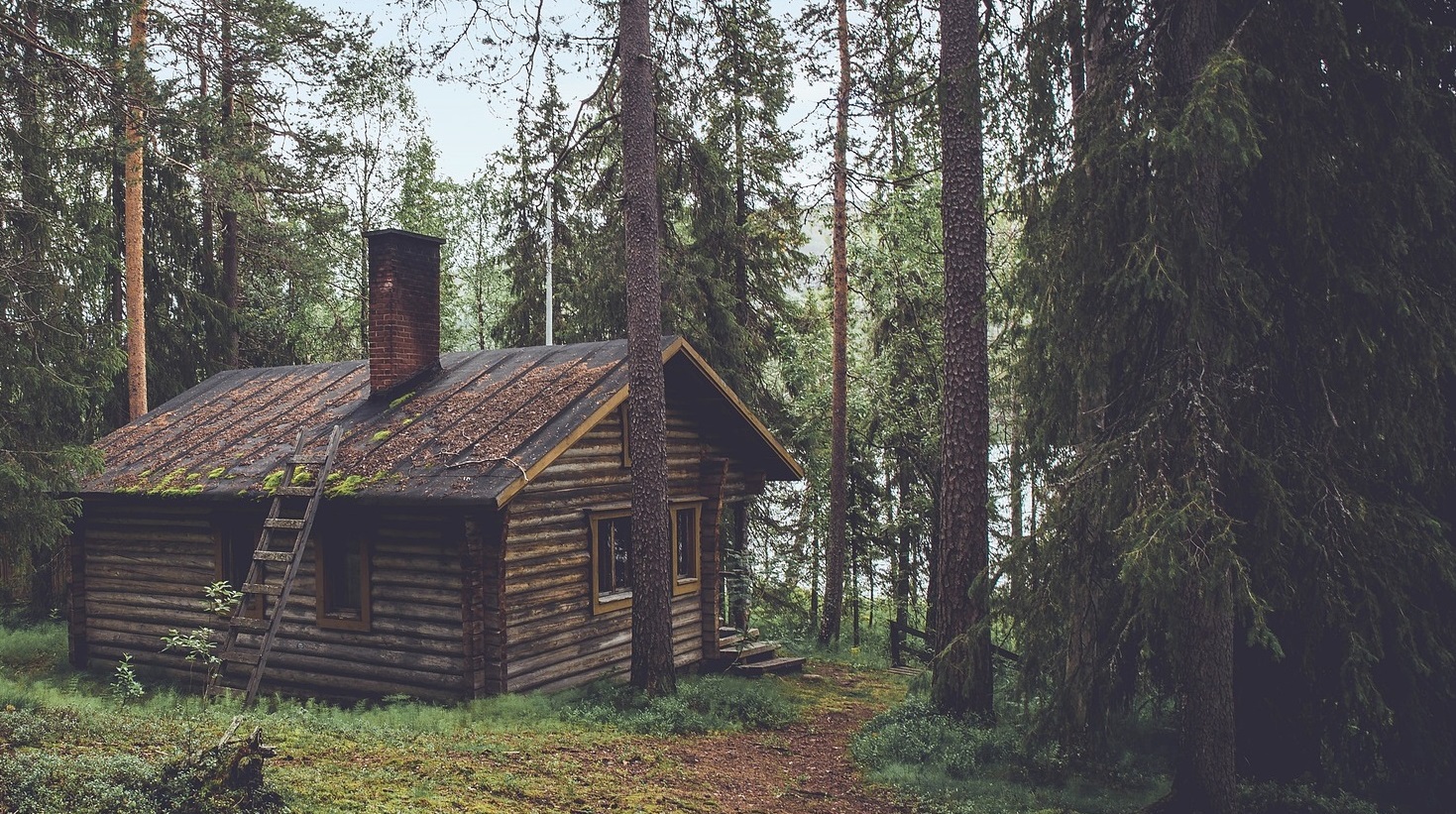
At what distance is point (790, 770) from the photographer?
10.5m

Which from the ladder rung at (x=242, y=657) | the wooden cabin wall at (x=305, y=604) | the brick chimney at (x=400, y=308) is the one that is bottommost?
the ladder rung at (x=242, y=657)

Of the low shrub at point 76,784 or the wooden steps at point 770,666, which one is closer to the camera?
the low shrub at point 76,784

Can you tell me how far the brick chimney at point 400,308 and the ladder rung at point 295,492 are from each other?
299cm

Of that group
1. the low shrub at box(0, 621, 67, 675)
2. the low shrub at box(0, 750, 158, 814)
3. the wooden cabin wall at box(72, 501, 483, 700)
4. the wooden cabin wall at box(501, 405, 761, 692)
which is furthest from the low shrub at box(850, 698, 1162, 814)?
the low shrub at box(0, 621, 67, 675)

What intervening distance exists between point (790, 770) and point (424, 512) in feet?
18.8

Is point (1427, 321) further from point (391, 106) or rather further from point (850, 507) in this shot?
point (391, 106)

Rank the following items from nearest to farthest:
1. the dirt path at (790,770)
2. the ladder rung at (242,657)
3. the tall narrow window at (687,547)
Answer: the dirt path at (790,770) → the ladder rung at (242,657) → the tall narrow window at (687,547)

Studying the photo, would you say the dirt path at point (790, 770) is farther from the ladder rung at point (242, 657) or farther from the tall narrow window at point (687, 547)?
the ladder rung at point (242, 657)

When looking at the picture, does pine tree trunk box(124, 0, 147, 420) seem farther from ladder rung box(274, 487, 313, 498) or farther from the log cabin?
ladder rung box(274, 487, 313, 498)

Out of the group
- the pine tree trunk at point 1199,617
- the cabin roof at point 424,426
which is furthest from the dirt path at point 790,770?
the cabin roof at point 424,426

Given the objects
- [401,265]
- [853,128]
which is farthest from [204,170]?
[853,128]

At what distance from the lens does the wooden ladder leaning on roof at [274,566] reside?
11.4 meters

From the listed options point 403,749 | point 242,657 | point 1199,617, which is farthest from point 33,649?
point 1199,617

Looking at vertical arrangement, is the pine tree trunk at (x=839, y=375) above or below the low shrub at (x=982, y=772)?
above
